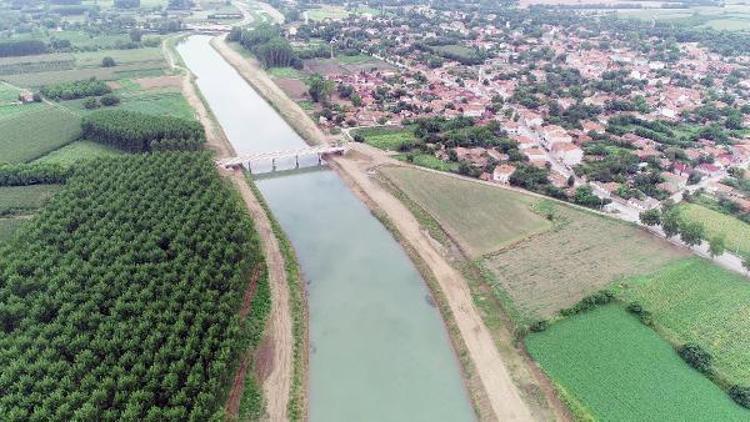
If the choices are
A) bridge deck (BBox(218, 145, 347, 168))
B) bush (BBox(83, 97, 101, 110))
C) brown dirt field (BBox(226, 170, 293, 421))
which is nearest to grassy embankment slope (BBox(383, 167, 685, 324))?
bridge deck (BBox(218, 145, 347, 168))

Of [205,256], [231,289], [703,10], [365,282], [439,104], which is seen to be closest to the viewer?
[231,289]

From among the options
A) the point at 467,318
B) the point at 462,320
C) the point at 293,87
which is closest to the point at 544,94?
the point at 293,87

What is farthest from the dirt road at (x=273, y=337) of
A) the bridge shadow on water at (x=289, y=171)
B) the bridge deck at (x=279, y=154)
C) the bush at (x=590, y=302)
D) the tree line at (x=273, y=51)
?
the tree line at (x=273, y=51)

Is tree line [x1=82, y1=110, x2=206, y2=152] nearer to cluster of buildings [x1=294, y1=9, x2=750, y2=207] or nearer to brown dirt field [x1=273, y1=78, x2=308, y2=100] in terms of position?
cluster of buildings [x1=294, y1=9, x2=750, y2=207]

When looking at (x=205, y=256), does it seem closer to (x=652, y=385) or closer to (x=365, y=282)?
(x=365, y=282)

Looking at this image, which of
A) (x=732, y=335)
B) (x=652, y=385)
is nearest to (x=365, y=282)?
(x=652, y=385)

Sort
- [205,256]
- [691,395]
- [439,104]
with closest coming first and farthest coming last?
[691,395] < [205,256] < [439,104]

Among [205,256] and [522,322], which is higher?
[205,256]
